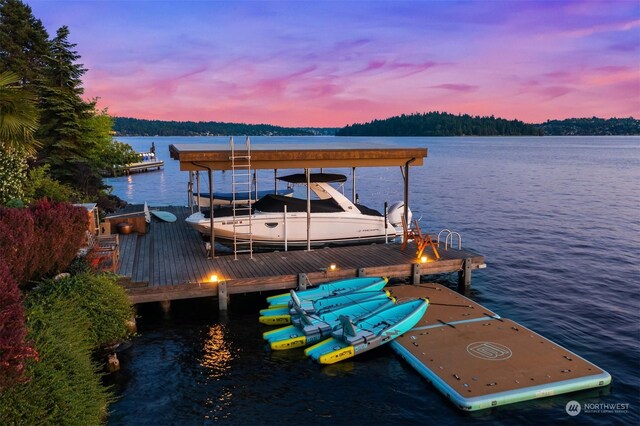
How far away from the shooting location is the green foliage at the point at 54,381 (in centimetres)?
624

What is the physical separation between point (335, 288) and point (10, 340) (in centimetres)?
988

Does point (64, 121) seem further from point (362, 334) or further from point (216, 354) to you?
point (362, 334)

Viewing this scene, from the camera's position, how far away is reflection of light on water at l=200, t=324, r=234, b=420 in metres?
9.62

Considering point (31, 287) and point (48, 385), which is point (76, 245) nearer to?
point (31, 287)

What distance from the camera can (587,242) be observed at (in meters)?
26.8

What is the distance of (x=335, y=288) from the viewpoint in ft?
47.0

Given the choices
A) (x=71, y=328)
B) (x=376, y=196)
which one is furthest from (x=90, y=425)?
(x=376, y=196)

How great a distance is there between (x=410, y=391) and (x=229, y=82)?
70023mm

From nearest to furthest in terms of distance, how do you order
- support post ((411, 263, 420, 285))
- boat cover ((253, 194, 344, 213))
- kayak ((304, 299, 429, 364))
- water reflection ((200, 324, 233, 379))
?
water reflection ((200, 324, 233, 379))
kayak ((304, 299, 429, 364))
support post ((411, 263, 420, 285))
boat cover ((253, 194, 344, 213))

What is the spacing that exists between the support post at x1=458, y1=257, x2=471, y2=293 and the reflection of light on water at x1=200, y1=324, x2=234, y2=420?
8.50 metres

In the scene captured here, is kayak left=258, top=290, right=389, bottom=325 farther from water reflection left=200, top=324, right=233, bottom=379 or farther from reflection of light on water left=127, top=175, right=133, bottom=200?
reflection of light on water left=127, top=175, right=133, bottom=200

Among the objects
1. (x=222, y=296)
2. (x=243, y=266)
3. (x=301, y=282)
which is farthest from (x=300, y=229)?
(x=222, y=296)

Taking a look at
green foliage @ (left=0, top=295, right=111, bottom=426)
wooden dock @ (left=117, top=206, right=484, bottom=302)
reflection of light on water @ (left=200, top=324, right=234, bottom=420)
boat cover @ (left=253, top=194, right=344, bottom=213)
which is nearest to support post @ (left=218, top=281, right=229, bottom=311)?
wooden dock @ (left=117, top=206, right=484, bottom=302)
